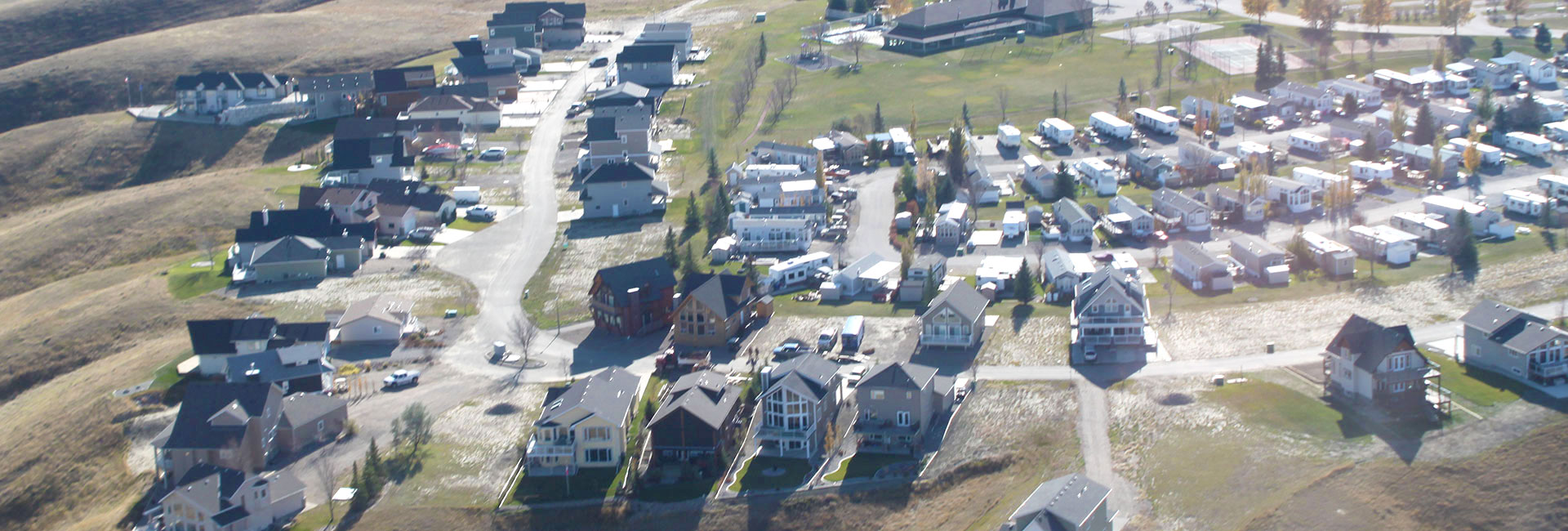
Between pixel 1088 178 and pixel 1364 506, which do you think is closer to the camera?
pixel 1364 506

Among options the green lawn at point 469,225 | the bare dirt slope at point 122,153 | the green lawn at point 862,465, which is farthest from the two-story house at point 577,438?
the bare dirt slope at point 122,153

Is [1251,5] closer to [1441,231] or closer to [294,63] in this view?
[1441,231]

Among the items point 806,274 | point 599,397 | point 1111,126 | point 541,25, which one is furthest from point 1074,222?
point 541,25

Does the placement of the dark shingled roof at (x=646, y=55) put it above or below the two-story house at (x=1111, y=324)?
above

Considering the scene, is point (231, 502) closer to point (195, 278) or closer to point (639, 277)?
point (639, 277)

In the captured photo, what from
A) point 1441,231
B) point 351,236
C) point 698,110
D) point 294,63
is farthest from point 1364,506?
point 294,63

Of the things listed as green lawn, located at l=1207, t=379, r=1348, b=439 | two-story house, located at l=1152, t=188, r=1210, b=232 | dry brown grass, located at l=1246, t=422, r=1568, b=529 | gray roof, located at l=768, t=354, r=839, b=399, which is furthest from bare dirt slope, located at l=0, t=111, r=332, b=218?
dry brown grass, located at l=1246, t=422, r=1568, b=529

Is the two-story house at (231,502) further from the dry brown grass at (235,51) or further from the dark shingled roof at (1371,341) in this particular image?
the dry brown grass at (235,51)
